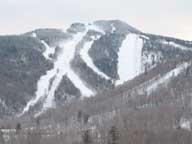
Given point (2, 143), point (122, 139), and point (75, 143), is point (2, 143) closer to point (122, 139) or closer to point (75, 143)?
point (75, 143)

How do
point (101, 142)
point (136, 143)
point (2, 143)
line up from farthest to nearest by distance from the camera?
1. point (2, 143)
2. point (101, 142)
3. point (136, 143)

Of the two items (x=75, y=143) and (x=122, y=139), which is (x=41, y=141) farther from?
(x=122, y=139)

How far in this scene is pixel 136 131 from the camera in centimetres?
19938

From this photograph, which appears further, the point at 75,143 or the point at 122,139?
the point at 75,143

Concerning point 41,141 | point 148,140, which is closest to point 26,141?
point 41,141

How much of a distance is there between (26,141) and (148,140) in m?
36.4

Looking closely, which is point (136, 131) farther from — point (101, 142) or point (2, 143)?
point (2, 143)

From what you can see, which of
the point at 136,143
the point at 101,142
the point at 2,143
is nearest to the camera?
the point at 136,143

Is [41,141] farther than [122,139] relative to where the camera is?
Yes

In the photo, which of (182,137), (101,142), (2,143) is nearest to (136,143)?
(101,142)

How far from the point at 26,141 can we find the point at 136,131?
33.2 metres

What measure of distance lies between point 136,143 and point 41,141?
37743 mm

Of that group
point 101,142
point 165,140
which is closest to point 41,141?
point 101,142

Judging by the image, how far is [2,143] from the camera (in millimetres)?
196875
